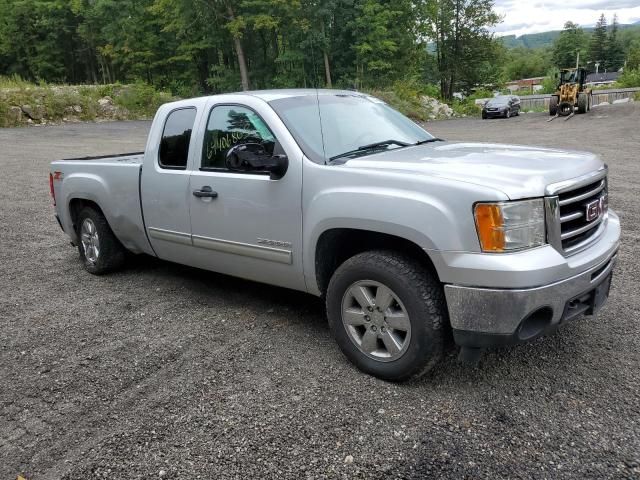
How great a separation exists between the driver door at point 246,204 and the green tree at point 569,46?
126 metres

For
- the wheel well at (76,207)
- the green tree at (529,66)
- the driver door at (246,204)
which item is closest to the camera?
the driver door at (246,204)

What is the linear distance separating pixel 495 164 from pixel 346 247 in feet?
3.53

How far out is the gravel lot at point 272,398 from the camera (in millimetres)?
2637

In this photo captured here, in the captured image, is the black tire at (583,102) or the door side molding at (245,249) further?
the black tire at (583,102)

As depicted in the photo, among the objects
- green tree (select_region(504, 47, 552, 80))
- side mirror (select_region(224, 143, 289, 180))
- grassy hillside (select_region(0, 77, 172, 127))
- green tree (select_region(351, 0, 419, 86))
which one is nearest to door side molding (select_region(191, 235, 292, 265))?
side mirror (select_region(224, 143, 289, 180))

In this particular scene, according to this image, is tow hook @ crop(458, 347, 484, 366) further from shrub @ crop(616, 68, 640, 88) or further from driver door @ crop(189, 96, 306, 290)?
shrub @ crop(616, 68, 640, 88)

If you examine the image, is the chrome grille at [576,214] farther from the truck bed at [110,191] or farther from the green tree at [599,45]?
the green tree at [599,45]

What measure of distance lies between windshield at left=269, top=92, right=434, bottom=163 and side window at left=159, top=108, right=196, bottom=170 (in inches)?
36.3

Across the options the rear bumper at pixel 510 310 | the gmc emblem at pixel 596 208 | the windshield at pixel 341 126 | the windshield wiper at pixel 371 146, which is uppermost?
the windshield at pixel 341 126

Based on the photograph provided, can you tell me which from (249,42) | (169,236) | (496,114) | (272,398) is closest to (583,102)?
(496,114)

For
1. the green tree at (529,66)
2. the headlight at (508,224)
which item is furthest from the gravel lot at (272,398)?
the green tree at (529,66)

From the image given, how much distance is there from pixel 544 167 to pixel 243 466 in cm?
227

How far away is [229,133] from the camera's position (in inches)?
165

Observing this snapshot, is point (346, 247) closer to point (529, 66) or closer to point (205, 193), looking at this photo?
point (205, 193)
